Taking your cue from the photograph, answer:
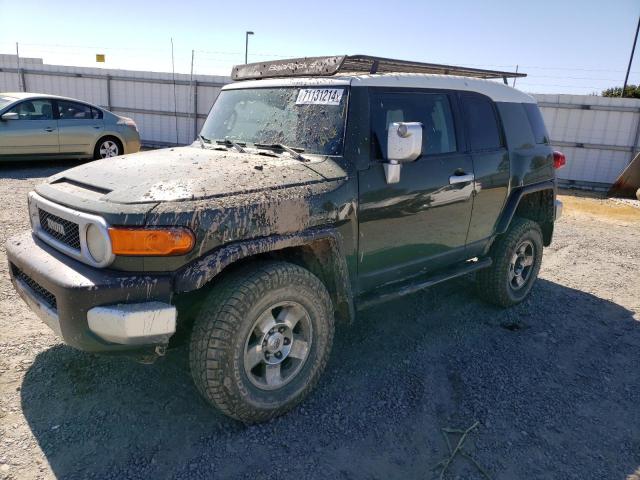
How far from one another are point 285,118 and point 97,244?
168 cm

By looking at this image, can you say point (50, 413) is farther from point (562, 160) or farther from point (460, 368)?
point (562, 160)

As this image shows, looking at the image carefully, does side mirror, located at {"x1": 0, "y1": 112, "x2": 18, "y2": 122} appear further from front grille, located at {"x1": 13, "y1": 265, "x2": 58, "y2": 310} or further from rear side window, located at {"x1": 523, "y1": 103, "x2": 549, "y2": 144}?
rear side window, located at {"x1": 523, "y1": 103, "x2": 549, "y2": 144}

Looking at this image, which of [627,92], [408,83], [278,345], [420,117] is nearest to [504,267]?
[420,117]

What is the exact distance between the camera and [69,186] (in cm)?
322

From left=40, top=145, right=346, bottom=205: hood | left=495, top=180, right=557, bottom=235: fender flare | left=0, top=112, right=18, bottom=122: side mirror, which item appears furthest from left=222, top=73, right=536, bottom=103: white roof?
left=0, top=112, right=18, bottom=122: side mirror

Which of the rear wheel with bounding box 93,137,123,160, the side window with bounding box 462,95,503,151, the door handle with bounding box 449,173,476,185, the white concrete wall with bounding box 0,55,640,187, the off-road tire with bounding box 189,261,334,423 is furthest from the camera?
the white concrete wall with bounding box 0,55,640,187

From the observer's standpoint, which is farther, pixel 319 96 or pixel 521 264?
pixel 521 264

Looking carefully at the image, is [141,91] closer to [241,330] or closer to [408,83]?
[408,83]

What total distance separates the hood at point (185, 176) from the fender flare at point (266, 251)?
1.02 feet

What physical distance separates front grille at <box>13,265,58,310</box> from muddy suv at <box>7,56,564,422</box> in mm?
16

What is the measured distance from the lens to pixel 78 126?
1082cm

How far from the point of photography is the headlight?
261 cm

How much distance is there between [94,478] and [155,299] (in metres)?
0.96

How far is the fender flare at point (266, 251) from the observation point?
2.63m
